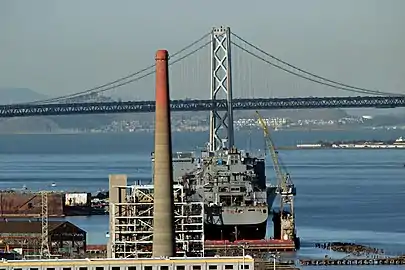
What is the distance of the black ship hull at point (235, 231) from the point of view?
46.0 meters

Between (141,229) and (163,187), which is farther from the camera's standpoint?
(141,229)

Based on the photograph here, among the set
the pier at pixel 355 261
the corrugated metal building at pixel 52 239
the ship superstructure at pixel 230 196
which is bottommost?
the pier at pixel 355 261

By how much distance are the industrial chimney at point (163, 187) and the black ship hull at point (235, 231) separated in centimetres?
1780

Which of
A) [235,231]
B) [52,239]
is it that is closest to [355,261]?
[235,231]

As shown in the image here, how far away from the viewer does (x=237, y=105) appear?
3145 inches

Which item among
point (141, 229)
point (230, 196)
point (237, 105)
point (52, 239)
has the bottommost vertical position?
point (52, 239)

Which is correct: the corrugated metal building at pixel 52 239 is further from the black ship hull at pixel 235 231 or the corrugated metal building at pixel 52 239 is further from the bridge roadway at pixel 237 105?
the bridge roadway at pixel 237 105

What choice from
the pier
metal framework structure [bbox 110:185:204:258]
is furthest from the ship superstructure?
metal framework structure [bbox 110:185:204:258]

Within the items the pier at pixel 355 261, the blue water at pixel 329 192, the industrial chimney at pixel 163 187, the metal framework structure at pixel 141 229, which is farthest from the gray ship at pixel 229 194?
the industrial chimney at pixel 163 187

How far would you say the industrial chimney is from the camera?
27.4 meters

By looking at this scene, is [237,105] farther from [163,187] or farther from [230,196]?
[163,187]

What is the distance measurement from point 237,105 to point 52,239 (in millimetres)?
40524

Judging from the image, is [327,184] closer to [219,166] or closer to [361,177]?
[361,177]

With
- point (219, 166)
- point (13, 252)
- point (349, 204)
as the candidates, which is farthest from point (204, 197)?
point (349, 204)
